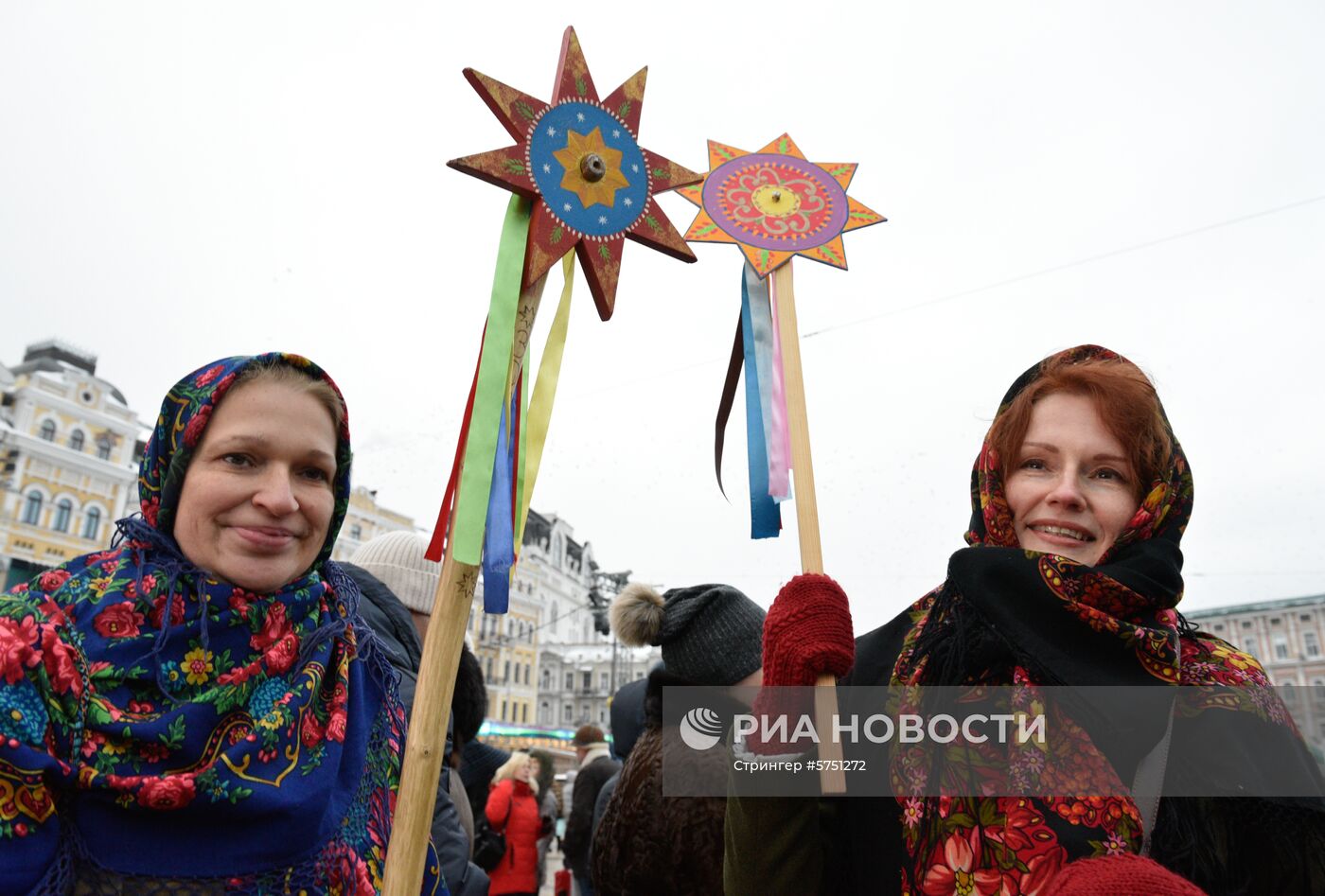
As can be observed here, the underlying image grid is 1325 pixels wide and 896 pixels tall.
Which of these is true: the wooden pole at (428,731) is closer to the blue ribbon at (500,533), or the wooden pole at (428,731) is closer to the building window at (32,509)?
the blue ribbon at (500,533)

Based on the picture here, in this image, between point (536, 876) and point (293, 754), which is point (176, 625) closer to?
point (293, 754)

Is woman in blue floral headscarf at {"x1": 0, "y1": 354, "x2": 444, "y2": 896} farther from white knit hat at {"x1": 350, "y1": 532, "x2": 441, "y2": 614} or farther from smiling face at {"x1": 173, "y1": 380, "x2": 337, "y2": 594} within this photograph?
white knit hat at {"x1": 350, "y1": 532, "x2": 441, "y2": 614}

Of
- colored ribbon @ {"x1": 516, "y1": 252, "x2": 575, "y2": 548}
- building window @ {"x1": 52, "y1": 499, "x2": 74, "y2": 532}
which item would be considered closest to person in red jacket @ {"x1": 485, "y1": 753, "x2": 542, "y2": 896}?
colored ribbon @ {"x1": 516, "y1": 252, "x2": 575, "y2": 548}

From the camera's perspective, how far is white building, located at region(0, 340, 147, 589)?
109 feet

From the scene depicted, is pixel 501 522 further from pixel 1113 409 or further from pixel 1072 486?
pixel 1113 409

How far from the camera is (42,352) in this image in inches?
1725

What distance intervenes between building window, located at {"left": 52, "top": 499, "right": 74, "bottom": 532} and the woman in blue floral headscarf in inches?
1583

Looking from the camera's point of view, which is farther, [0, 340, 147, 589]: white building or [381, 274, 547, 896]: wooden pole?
[0, 340, 147, 589]: white building

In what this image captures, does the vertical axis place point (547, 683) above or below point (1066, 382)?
above

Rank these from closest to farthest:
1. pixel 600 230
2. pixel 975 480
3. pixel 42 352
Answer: pixel 975 480, pixel 600 230, pixel 42 352

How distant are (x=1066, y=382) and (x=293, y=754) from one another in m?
1.65

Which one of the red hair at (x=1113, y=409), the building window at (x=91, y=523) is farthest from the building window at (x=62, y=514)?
the red hair at (x=1113, y=409)

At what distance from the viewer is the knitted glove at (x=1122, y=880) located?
2.91 feet

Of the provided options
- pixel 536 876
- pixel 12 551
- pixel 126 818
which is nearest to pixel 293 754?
pixel 126 818
